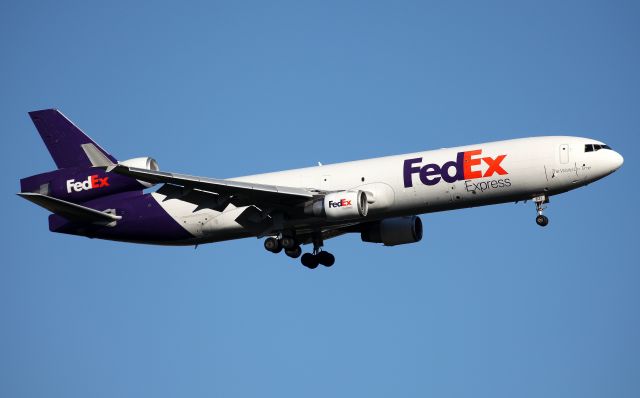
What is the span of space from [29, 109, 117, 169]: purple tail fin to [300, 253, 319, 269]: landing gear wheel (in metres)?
11.4

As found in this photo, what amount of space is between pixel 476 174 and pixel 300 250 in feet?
34.0

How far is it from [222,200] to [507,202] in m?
13.5

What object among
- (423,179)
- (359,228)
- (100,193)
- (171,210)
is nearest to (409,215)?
(423,179)

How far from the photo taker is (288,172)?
55.3m

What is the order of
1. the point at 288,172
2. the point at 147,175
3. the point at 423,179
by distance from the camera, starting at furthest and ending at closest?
the point at 288,172 < the point at 423,179 < the point at 147,175

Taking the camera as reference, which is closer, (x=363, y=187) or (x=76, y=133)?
(x=363, y=187)

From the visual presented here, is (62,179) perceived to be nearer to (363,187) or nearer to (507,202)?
(363,187)

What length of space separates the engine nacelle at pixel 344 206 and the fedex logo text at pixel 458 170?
7.73ft

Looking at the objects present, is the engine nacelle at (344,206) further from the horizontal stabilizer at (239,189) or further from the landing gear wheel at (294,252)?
the landing gear wheel at (294,252)

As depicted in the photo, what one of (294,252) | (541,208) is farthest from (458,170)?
(294,252)

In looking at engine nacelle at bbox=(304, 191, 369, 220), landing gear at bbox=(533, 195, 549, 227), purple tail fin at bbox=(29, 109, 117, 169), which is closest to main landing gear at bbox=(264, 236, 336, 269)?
engine nacelle at bbox=(304, 191, 369, 220)

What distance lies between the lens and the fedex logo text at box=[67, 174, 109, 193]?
56500mm

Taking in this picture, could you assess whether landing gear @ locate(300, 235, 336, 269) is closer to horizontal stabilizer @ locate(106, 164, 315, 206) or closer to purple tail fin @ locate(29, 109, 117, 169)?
horizontal stabilizer @ locate(106, 164, 315, 206)

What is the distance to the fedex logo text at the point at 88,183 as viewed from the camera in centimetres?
5650
